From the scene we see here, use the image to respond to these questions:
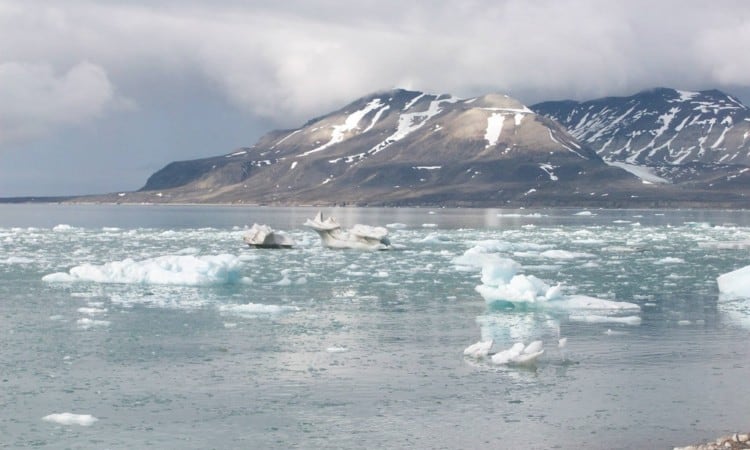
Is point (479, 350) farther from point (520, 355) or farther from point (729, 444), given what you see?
point (729, 444)

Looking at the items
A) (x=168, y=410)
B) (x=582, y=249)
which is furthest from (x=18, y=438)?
(x=582, y=249)

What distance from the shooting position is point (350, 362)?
66.9 ft

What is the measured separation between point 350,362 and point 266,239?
128 feet

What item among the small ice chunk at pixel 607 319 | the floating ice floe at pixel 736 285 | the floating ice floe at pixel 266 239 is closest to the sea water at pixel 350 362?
the small ice chunk at pixel 607 319

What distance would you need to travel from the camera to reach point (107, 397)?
17094mm

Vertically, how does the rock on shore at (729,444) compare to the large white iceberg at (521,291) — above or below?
below

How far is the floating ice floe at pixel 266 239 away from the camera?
58656 mm

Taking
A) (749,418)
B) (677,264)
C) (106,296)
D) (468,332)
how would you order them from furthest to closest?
(677,264)
(106,296)
(468,332)
(749,418)

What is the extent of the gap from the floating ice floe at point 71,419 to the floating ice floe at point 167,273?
20562 millimetres

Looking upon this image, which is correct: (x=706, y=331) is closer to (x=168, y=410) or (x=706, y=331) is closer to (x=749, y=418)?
(x=749, y=418)

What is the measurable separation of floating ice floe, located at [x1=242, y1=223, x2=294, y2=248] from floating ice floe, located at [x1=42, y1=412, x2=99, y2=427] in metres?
43.1

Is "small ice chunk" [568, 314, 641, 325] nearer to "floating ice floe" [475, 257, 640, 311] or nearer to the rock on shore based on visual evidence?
"floating ice floe" [475, 257, 640, 311]

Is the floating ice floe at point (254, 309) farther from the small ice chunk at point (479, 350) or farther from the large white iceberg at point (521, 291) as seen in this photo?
the small ice chunk at point (479, 350)

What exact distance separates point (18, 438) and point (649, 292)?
24.8 meters
